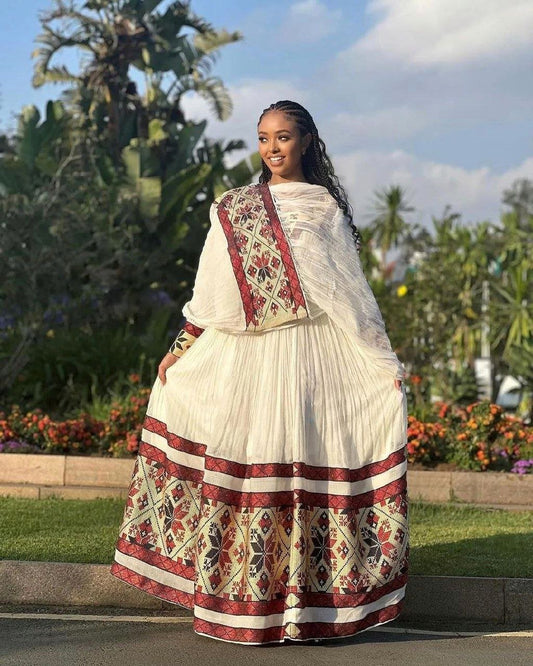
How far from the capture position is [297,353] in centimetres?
507

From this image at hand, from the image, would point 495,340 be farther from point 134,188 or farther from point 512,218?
point 134,188

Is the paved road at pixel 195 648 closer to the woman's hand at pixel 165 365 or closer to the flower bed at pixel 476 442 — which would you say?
the woman's hand at pixel 165 365

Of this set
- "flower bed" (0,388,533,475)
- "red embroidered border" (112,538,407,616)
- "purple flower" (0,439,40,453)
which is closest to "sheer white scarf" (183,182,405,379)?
"red embroidered border" (112,538,407,616)

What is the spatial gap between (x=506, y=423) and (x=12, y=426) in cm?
457

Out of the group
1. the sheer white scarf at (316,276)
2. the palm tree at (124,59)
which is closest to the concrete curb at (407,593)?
the sheer white scarf at (316,276)

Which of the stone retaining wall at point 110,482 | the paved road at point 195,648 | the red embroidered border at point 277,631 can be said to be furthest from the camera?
the stone retaining wall at point 110,482

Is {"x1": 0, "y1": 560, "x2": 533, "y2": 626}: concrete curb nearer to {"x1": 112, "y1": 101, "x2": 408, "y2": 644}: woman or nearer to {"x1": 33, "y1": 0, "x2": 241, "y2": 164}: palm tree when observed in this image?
{"x1": 112, "y1": 101, "x2": 408, "y2": 644}: woman

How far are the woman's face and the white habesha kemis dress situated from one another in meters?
0.10

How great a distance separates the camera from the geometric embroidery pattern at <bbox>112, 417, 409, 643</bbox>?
190 inches

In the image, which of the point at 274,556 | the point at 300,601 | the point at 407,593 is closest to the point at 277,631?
the point at 300,601

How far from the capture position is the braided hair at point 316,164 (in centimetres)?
532

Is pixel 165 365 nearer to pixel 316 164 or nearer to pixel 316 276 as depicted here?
pixel 316 276

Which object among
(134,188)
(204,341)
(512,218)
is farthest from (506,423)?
(512,218)

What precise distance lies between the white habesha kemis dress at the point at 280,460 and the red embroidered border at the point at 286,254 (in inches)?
0.6
